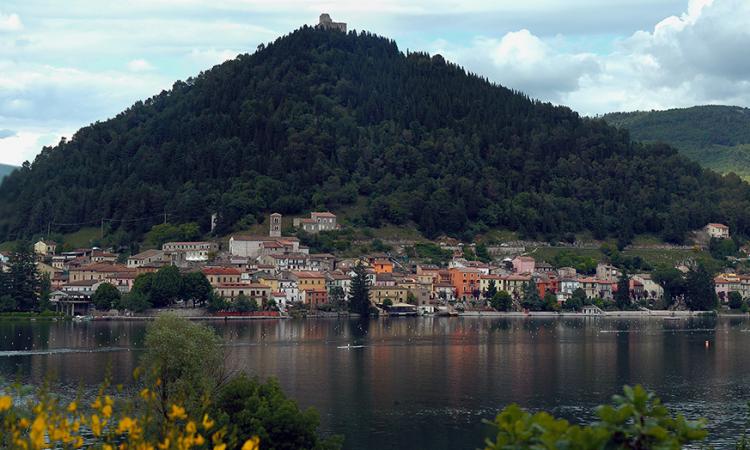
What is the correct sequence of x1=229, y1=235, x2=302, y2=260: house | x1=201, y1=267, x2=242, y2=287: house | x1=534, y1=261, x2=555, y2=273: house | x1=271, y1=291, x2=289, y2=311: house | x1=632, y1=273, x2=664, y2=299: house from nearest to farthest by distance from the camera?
x1=201, y1=267, x2=242, y2=287: house < x1=271, y1=291, x2=289, y2=311: house < x1=229, y1=235, x2=302, y2=260: house < x1=632, y1=273, x2=664, y2=299: house < x1=534, y1=261, x2=555, y2=273: house

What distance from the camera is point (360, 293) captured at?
75.8 m

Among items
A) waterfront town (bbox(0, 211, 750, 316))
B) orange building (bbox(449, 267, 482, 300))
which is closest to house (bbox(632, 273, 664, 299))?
waterfront town (bbox(0, 211, 750, 316))

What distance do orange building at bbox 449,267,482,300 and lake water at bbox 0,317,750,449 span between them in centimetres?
1393

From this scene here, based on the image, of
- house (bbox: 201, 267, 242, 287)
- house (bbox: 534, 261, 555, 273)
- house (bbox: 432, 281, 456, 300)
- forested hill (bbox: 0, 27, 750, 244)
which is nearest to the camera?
house (bbox: 201, 267, 242, 287)

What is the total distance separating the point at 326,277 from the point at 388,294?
4.81 m

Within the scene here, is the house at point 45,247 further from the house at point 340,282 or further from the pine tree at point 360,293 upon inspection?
the pine tree at point 360,293

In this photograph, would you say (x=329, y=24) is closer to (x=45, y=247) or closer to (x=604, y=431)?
(x=45, y=247)

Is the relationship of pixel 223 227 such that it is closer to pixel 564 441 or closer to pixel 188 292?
pixel 188 292

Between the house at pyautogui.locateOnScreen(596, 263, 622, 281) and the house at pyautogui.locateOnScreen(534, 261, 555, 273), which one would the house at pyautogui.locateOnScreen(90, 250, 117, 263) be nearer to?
the house at pyautogui.locateOnScreen(534, 261, 555, 273)

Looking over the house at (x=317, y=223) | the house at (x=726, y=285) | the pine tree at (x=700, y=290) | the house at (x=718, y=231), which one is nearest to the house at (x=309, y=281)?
the house at (x=317, y=223)

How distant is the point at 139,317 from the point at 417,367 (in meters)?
31.5

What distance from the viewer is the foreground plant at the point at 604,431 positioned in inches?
255

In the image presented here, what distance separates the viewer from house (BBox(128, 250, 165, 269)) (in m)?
82.2

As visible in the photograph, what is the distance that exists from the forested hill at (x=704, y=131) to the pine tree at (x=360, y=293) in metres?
92.0
